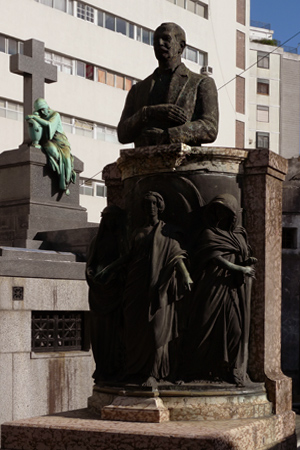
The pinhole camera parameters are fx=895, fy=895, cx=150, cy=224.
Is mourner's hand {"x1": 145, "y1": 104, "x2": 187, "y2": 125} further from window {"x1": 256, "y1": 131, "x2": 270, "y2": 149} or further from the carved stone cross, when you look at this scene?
window {"x1": 256, "y1": 131, "x2": 270, "y2": 149}

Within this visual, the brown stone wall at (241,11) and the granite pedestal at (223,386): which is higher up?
the brown stone wall at (241,11)

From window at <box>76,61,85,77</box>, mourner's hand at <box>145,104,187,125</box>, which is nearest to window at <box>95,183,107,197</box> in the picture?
window at <box>76,61,85,77</box>

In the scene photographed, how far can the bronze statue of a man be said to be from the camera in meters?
7.07

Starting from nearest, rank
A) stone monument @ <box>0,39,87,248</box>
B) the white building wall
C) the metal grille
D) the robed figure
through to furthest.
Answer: the robed figure, the metal grille, stone monument @ <box>0,39,87,248</box>, the white building wall

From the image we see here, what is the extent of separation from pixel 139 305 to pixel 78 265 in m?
5.21

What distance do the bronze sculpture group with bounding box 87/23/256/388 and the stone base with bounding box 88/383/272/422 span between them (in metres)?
0.10

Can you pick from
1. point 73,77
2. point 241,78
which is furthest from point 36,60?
A: point 241,78

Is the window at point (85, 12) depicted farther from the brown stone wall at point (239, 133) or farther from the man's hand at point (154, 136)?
the man's hand at point (154, 136)

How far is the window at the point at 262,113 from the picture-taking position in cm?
6384

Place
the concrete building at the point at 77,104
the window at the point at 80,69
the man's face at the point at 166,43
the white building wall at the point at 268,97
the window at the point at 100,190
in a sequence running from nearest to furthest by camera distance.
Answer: the man's face at the point at 166,43 < the concrete building at the point at 77,104 < the window at the point at 80,69 < the window at the point at 100,190 < the white building wall at the point at 268,97

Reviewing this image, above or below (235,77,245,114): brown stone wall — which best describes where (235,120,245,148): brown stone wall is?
below

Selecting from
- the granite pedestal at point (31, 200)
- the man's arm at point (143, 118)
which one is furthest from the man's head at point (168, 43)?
the granite pedestal at point (31, 200)

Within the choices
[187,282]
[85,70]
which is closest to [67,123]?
[85,70]

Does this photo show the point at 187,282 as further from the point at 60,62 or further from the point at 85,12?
the point at 85,12
